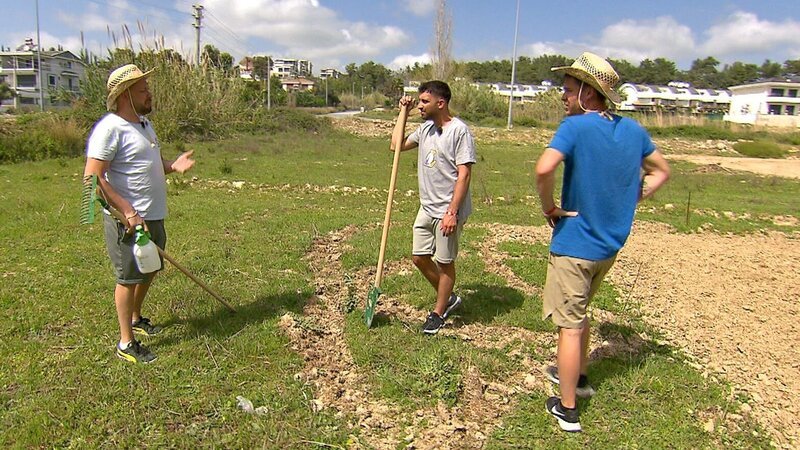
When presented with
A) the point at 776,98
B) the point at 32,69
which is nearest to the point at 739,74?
the point at 776,98

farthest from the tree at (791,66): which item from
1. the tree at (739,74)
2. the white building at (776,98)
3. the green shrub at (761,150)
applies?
the green shrub at (761,150)

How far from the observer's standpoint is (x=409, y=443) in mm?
3049

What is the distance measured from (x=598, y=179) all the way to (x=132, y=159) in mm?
2921

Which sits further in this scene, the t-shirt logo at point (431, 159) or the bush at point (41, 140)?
the bush at point (41, 140)

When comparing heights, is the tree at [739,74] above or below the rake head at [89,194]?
above

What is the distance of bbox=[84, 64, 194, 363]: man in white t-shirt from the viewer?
3494 millimetres

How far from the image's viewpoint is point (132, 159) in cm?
365

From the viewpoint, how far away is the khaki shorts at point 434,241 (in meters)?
4.24

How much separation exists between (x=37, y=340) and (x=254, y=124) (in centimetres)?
2071

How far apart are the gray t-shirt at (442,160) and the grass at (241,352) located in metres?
1.06

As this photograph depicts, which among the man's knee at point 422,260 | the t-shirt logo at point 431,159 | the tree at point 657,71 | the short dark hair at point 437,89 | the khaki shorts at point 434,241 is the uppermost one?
the tree at point 657,71

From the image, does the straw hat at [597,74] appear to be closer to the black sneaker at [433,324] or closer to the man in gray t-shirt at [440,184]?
the man in gray t-shirt at [440,184]

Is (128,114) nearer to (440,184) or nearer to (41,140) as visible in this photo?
(440,184)

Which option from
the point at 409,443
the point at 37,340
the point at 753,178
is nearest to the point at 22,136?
the point at 37,340
